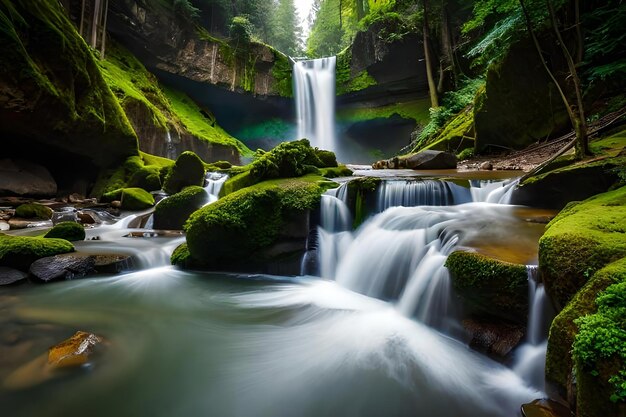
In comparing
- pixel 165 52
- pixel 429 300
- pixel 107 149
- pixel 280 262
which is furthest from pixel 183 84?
pixel 429 300

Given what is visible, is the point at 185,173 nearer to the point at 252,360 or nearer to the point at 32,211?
the point at 32,211

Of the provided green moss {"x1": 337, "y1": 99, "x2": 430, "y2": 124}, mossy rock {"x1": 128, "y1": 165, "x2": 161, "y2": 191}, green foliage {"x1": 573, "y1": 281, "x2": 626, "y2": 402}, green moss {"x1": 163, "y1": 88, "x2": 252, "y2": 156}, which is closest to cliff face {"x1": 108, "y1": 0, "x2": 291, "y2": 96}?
green moss {"x1": 163, "y1": 88, "x2": 252, "y2": 156}

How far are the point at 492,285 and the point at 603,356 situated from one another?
124 centimetres

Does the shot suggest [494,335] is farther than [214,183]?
No

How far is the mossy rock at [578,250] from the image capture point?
7.22 feet

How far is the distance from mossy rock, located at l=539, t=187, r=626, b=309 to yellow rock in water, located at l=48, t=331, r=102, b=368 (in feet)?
12.6

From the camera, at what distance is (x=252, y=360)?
3.14m

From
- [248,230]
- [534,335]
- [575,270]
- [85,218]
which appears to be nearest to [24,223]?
[85,218]

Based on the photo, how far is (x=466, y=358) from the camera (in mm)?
2926

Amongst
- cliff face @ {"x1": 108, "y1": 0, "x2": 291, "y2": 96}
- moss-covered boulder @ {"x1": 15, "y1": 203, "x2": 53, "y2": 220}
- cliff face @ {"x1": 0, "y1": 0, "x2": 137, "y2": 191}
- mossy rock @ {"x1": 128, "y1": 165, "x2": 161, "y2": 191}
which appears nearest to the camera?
cliff face @ {"x1": 0, "y1": 0, "x2": 137, "y2": 191}

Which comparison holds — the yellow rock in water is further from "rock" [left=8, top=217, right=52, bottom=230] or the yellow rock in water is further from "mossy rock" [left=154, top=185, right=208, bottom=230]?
"rock" [left=8, top=217, right=52, bottom=230]

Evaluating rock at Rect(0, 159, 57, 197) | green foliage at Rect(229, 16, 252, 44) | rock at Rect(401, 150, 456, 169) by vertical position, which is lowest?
rock at Rect(0, 159, 57, 197)

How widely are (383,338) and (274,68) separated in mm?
26378

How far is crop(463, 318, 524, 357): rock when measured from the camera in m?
2.78
